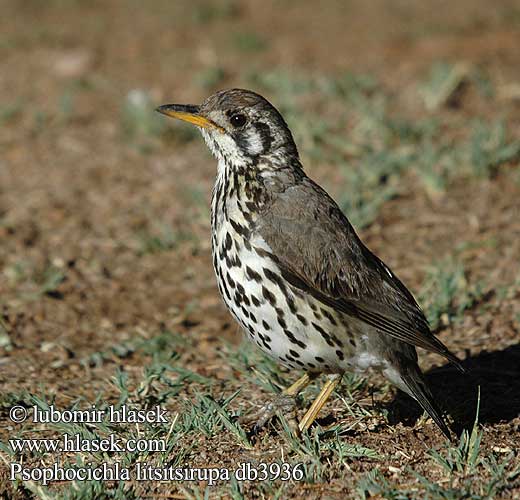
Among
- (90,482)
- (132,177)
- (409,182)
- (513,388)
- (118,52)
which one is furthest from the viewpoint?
(118,52)

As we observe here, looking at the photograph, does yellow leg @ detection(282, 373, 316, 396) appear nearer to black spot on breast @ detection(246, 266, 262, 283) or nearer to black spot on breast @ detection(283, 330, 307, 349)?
black spot on breast @ detection(283, 330, 307, 349)

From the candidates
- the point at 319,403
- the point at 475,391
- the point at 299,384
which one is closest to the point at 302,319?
the point at 319,403

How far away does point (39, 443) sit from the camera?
4.73 metres

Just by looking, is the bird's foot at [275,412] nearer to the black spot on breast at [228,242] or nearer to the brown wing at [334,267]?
the brown wing at [334,267]

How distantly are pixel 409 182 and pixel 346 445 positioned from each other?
3.75 metres

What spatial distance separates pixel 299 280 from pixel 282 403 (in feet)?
2.43

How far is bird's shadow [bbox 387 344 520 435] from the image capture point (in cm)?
496

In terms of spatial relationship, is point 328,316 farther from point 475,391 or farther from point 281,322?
point 475,391

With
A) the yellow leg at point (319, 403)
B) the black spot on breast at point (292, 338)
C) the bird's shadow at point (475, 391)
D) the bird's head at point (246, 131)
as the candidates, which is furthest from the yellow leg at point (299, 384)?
the bird's head at point (246, 131)

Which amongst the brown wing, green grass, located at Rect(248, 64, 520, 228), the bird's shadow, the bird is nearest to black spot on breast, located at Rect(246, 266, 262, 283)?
the bird

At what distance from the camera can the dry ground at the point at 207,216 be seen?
4.62 meters

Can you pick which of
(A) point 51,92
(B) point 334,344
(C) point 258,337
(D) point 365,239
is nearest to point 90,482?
(C) point 258,337

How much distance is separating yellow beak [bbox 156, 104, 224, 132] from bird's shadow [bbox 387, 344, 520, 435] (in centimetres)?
188

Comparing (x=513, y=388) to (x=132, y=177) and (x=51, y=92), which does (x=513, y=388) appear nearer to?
(x=132, y=177)
